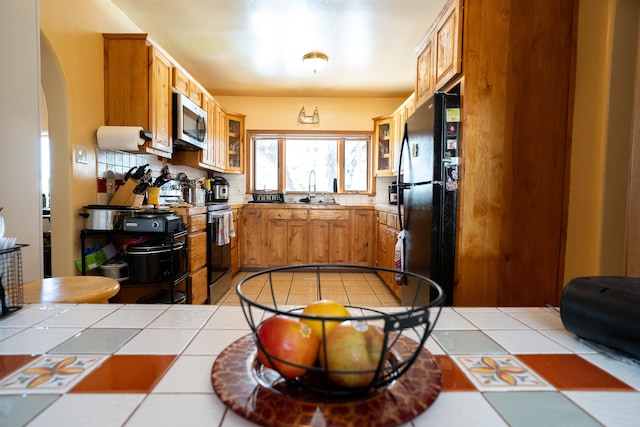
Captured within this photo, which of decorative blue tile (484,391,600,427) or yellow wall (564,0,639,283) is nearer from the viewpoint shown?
decorative blue tile (484,391,600,427)

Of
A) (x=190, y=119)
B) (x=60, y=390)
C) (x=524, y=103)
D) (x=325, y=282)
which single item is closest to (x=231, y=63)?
(x=190, y=119)

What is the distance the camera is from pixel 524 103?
179 cm

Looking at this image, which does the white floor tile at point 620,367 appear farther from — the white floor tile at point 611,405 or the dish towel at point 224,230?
the dish towel at point 224,230

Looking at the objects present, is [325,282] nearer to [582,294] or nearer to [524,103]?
[524,103]

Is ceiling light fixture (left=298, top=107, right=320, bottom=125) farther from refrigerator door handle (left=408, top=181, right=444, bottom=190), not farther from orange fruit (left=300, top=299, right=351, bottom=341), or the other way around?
orange fruit (left=300, top=299, right=351, bottom=341)

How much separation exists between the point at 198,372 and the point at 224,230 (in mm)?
3071

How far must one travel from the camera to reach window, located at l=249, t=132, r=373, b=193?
197 inches

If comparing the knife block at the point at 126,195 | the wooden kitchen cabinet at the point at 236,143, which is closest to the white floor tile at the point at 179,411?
the knife block at the point at 126,195

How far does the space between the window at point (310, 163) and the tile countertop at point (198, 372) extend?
172 inches

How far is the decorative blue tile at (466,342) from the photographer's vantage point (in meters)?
0.57

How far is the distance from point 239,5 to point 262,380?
9.67 feet

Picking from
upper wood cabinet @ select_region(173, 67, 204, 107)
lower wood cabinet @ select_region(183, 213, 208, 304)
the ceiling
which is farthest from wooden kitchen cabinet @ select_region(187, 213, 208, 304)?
the ceiling

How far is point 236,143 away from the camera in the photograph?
15.5 feet

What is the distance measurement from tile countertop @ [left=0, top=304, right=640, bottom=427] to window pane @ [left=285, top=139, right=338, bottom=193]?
4.40 metres
